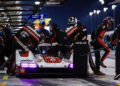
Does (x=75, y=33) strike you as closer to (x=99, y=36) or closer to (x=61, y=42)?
(x=61, y=42)

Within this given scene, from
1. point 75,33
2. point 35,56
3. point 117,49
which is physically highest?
point 75,33

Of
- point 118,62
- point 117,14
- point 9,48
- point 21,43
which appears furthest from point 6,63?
point 117,14

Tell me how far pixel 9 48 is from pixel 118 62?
4.24 metres

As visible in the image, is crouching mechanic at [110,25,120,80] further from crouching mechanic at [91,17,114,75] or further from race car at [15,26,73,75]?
crouching mechanic at [91,17,114,75]

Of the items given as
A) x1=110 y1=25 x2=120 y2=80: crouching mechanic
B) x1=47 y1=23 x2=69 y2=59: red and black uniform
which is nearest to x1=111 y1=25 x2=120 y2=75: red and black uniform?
x1=110 y1=25 x2=120 y2=80: crouching mechanic

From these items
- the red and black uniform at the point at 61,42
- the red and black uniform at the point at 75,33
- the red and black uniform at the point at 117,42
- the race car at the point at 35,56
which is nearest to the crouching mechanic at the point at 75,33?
the red and black uniform at the point at 75,33

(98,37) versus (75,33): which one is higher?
(75,33)

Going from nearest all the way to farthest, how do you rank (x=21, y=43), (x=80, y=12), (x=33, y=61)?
(x=33, y=61), (x=21, y=43), (x=80, y=12)

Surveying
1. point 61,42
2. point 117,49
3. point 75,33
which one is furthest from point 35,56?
point 117,49

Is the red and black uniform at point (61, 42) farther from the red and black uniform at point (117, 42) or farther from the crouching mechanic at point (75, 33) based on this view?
the red and black uniform at point (117, 42)

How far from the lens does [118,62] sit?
29.0 feet

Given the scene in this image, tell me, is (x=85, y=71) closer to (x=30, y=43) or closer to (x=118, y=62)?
(x=118, y=62)

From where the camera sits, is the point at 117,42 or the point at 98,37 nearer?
the point at 117,42

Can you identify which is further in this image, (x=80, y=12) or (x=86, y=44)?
(x=80, y=12)
